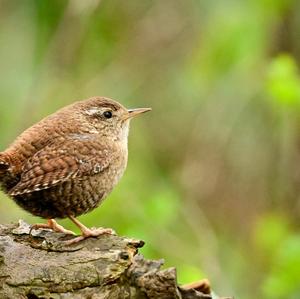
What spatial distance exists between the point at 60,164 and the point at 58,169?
0.02 metres

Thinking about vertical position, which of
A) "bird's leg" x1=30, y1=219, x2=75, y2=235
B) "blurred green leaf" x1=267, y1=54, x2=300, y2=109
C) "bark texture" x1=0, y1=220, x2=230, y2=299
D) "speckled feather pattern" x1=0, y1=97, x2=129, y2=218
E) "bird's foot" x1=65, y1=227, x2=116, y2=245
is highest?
"blurred green leaf" x1=267, y1=54, x2=300, y2=109

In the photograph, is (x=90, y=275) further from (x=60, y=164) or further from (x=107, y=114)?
(x=107, y=114)

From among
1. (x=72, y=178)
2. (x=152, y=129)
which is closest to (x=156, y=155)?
(x=152, y=129)

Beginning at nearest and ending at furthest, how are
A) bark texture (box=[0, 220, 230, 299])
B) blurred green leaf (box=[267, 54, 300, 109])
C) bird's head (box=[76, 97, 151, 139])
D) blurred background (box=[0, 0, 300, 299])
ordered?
bark texture (box=[0, 220, 230, 299])
bird's head (box=[76, 97, 151, 139])
blurred green leaf (box=[267, 54, 300, 109])
blurred background (box=[0, 0, 300, 299])

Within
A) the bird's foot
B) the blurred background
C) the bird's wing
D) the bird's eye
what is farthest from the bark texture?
the blurred background

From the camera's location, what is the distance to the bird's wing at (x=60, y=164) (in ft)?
15.0

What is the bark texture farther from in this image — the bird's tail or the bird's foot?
the bird's tail

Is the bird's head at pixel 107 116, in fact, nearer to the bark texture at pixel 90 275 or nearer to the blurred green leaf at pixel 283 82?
the bark texture at pixel 90 275

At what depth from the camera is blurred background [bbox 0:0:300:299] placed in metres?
7.34

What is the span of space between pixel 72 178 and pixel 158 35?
372 centimetres

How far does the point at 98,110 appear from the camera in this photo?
5.28 m

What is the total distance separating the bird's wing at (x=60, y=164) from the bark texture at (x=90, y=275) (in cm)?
38

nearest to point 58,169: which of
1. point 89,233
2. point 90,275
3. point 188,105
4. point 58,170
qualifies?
point 58,170

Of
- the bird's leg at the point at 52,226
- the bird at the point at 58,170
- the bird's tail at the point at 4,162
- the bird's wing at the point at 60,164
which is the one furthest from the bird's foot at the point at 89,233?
the bird's tail at the point at 4,162
